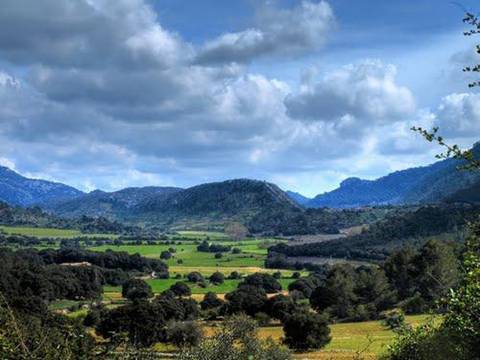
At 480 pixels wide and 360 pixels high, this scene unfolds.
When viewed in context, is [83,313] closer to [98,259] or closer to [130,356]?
[98,259]

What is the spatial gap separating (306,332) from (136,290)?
59437 mm

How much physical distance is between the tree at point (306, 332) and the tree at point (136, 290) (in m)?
51.6

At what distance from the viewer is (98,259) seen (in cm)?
19200

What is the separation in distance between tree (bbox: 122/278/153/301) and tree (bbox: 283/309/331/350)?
169 feet

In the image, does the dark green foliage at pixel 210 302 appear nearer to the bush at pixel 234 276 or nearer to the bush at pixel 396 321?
the bush at pixel 396 321

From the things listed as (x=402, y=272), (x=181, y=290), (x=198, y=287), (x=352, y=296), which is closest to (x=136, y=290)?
(x=181, y=290)

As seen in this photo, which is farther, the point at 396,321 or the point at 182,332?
the point at 182,332

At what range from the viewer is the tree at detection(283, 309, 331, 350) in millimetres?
81188

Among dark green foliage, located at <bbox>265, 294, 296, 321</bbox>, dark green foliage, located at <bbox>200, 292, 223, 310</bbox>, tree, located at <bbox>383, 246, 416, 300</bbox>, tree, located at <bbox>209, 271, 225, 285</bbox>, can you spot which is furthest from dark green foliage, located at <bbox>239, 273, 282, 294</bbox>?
tree, located at <bbox>383, 246, 416, 300</bbox>

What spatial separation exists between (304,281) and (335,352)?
2771 inches

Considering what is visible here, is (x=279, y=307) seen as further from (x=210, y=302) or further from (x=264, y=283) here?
(x=264, y=283)

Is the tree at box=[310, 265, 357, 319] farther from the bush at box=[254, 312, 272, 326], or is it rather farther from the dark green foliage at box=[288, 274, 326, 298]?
the dark green foliage at box=[288, 274, 326, 298]

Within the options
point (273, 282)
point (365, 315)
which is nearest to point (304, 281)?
point (273, 282)

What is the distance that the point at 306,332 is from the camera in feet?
270
